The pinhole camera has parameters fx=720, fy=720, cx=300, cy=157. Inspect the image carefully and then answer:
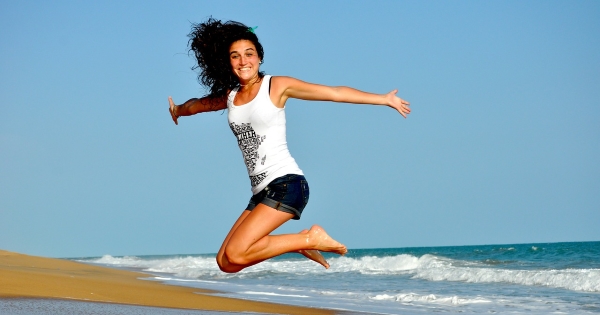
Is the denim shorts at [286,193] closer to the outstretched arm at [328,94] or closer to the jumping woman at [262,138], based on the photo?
the jumping woman at [262,138]

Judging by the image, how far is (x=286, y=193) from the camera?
17.5ft

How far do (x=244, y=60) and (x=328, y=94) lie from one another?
714 mm

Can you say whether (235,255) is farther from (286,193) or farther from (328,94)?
(328,94)

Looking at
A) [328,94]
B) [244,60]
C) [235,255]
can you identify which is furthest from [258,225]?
[244,60]

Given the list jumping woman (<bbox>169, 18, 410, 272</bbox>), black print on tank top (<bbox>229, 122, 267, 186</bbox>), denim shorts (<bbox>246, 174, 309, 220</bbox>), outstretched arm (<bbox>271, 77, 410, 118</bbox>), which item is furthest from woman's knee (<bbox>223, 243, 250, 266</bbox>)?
outstretched arm (<bbox>271, 77, 410, 118</bbox>)

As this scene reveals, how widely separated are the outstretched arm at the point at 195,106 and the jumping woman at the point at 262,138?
0.07m

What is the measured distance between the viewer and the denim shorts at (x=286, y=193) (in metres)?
5.34

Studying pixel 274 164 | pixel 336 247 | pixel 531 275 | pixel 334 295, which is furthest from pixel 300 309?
pixel 531 275

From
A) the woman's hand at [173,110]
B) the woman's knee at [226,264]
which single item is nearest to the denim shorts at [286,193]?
the woman's knee at [226,264]

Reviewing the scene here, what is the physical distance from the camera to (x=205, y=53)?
5855mm

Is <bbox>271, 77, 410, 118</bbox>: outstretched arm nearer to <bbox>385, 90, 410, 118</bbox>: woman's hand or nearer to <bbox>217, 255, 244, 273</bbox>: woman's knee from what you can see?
<bbox>385, 90, 410, 118</bbox>: woman's hand

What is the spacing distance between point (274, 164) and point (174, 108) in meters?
1.39

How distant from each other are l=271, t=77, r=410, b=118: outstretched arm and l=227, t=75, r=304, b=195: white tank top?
97mm

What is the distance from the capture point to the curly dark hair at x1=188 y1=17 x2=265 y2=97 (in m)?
5.65
